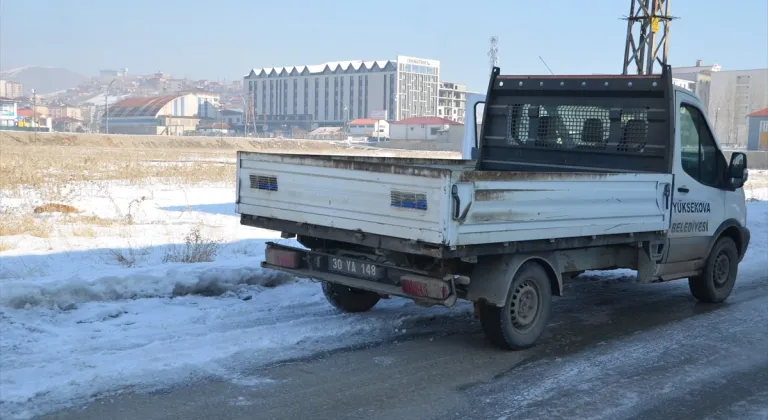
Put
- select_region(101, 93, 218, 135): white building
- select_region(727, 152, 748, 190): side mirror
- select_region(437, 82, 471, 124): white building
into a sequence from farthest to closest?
select_region(437, 82, 471, 124): white building
select_region(101, 93, 218, 135): white building
select_region(727, 152, 748, 190): side mirror

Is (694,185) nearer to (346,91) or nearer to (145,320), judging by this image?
(145,320)

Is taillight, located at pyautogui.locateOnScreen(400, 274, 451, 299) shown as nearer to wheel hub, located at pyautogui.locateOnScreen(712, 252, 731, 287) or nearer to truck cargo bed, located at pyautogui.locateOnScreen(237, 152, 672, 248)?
truck cargo bed, located at pyautogui.locateOnScreen(237, 152, 672, 248)

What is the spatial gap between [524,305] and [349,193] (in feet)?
6.38

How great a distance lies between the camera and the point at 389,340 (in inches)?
282

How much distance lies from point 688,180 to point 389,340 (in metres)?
3.91

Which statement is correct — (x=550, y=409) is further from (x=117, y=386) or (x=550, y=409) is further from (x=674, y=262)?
(x=674, y=262)

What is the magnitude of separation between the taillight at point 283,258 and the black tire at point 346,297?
0.68m

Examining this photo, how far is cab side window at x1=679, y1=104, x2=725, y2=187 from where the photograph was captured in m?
8.55

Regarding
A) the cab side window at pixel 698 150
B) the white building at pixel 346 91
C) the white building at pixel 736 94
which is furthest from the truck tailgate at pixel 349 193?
the white building at pixel 346 91

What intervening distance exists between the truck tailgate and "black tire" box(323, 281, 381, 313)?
1.25 metres

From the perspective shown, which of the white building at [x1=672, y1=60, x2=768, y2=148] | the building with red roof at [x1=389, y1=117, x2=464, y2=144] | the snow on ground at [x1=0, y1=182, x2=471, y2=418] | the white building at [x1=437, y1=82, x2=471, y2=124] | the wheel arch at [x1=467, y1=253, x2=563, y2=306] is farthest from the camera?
the white building at [x1=437, y1=82, x2=471, y2=124]

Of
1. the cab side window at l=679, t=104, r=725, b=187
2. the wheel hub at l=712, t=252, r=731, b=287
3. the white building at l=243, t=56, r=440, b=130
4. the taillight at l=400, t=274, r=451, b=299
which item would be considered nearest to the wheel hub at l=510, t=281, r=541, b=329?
the taillight at l=400, t=274, r=451, b=299

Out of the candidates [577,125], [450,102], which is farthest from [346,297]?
[450,102]

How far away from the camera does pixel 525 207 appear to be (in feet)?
21.2
